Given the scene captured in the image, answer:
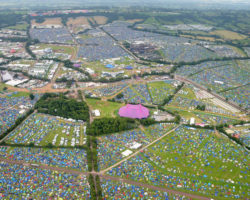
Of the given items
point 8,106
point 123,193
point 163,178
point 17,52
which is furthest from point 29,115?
point 17,52

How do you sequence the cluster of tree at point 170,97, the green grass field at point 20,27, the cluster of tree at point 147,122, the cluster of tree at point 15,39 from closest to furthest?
the cluster of tree at point 147,122 < the cluster of tree at point 170,97 < the cluster of tree at point 15,39 < the green grass field at point 20,27

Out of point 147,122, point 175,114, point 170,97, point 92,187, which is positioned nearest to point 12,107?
point 92,187

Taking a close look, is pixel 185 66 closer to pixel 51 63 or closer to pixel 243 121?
pixel 243 121

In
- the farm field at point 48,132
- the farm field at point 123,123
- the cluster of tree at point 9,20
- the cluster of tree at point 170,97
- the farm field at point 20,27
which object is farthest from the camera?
the cluster of tree at point 9,20

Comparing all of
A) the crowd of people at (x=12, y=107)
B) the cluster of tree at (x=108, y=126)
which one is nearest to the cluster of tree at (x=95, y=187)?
the cluster of tree at (x=108, y=126)

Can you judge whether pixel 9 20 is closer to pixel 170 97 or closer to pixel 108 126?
pixel 170 97

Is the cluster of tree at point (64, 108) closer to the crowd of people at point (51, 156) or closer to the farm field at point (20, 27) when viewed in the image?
the crowd of people at point (51, 156)

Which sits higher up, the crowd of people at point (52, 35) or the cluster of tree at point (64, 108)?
the crowd of people at point (52, 35)
